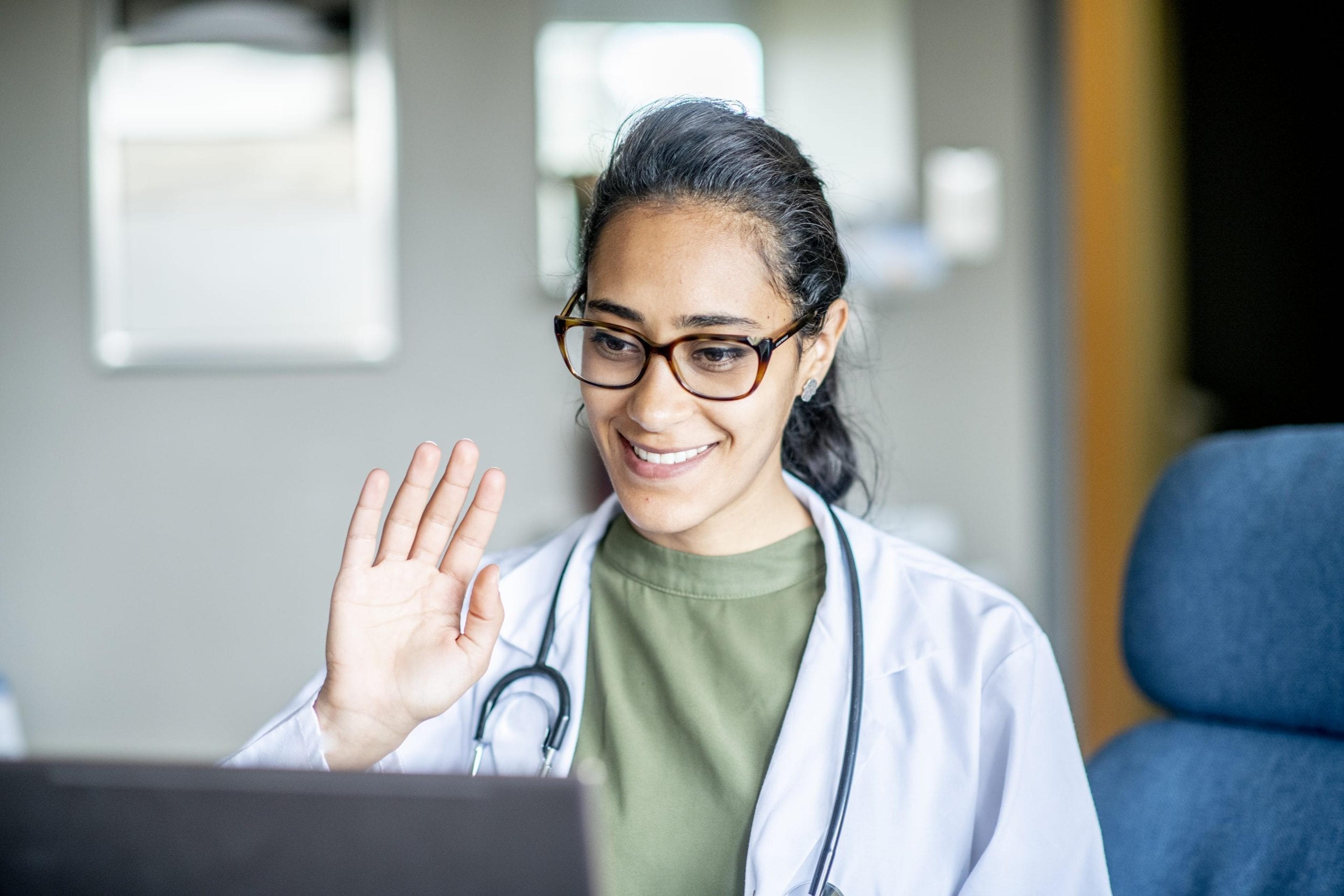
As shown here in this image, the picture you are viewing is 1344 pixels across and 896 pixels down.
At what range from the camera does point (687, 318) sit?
1.13 meters

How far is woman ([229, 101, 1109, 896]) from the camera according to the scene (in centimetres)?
106

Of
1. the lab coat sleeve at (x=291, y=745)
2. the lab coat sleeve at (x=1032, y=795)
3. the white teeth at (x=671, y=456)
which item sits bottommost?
the lab coat sleeve at (x=1032, y=795)

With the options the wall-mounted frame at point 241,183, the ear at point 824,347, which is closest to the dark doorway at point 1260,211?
the ear at point 824,347

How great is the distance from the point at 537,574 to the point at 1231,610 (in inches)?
30.6

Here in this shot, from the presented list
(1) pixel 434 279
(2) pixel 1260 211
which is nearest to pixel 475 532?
(1) pixel 434 279

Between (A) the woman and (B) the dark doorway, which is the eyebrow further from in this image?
(B) the dark doorway

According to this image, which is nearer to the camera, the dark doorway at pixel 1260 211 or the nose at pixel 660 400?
the nose at pixel 660 400

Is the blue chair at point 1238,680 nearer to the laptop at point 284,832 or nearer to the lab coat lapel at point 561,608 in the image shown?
the lab coat lapel at point 561,608

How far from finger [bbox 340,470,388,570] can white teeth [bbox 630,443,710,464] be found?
28cm

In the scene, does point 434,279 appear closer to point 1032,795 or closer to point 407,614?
point 407,614

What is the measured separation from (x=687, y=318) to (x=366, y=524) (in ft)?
1.25

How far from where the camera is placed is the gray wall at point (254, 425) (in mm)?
2875

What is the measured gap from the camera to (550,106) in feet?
9.40

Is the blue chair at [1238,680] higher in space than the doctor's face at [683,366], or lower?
lower
